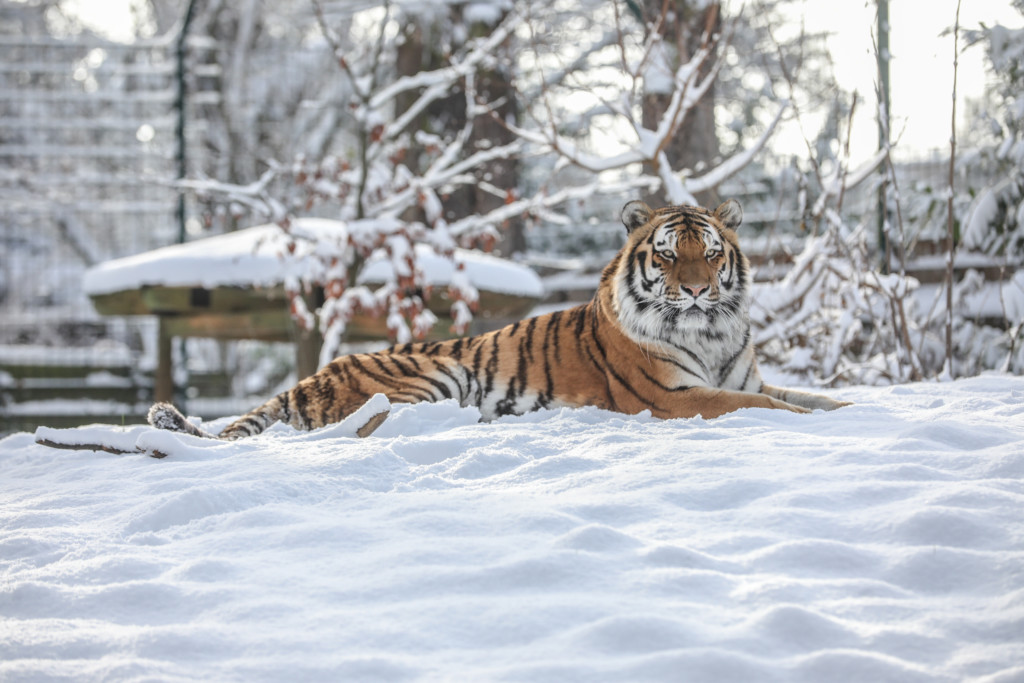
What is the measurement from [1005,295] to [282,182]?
31.8ft

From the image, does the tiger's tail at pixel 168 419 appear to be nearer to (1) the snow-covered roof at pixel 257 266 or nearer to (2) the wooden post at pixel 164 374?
(1) the snow-covered roof at pixel 257 266

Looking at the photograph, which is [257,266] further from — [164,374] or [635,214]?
[635,214]

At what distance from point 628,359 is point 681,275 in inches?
16.4

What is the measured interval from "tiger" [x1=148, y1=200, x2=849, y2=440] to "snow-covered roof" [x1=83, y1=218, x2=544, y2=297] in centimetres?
237

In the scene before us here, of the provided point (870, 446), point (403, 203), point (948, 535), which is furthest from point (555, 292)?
point (948, 535)

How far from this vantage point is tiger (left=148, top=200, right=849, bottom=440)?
3279 millimetres

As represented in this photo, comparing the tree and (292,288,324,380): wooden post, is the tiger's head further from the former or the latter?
(292,288,324,380): wooden post

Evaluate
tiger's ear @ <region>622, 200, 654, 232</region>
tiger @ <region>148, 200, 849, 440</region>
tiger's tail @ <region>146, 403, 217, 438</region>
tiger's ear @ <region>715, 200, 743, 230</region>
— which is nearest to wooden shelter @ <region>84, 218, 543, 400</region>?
tiger @ <region>148, 200, 849, 440</region>

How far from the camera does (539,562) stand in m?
1.67

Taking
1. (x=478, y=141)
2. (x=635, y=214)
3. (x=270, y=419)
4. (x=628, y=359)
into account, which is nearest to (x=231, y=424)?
(x=270, y=419)

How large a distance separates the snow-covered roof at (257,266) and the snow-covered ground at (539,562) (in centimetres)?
363

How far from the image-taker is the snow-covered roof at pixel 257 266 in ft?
20.0

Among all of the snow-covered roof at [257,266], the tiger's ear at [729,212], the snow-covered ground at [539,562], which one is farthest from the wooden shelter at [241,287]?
the snow-covered ground at [539,562]

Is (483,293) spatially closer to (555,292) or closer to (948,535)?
(555,292)
